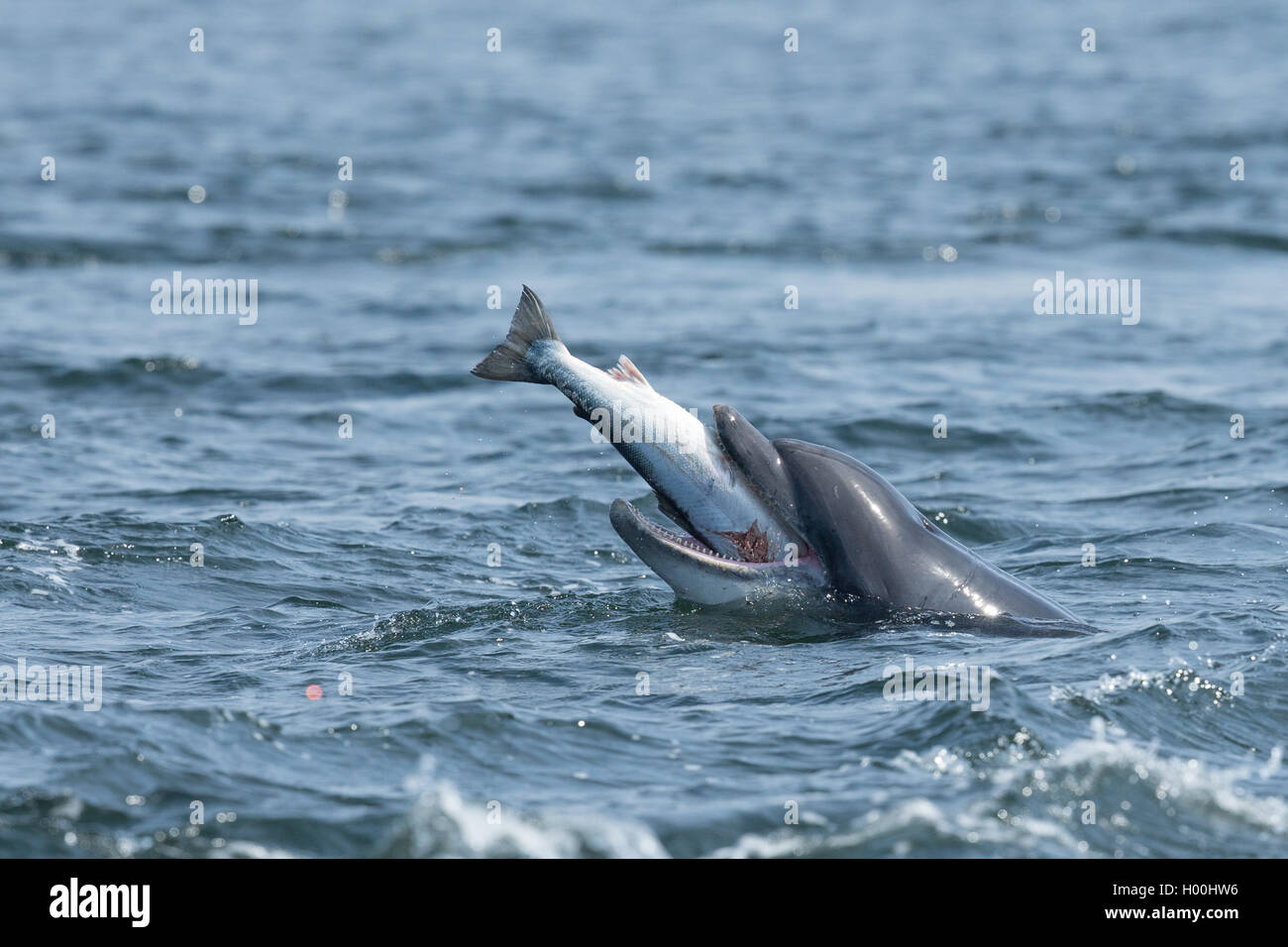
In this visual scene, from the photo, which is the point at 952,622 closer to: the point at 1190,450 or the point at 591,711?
the point at 591,711

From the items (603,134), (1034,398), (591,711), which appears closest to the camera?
(591,711)

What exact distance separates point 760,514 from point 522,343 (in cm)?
157

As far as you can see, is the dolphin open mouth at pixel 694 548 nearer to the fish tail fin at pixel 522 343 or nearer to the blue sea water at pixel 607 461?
the blue sea water at pixel 607 461

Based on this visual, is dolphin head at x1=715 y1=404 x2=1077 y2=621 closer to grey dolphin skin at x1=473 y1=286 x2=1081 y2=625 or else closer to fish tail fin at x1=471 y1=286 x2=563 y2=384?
grey dolphin skin at x1=473 y1=286 x2=1081 y2=625

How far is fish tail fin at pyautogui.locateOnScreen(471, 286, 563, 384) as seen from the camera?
30.7 ft

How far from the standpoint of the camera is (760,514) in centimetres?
915

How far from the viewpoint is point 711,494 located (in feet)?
29.9

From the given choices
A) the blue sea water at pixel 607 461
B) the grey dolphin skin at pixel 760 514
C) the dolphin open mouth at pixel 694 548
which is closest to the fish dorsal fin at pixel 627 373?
the grey dolphin skin at pixel 760 514

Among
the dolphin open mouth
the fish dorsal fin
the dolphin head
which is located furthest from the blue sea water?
the fish dorsal fin

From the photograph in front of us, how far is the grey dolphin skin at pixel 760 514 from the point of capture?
900 cm

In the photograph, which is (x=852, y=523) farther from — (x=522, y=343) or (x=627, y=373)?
(x=522, y=343)

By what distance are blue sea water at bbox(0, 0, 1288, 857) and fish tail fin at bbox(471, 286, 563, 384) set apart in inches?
58.8

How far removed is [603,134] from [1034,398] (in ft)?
65.3
